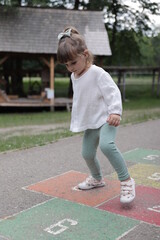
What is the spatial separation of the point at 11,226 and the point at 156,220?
1.27 meters

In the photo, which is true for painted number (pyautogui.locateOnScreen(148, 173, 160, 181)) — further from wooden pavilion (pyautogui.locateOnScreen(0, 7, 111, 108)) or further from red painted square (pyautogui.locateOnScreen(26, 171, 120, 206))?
wooden pavilion (pyautogui.locateOnScreen(0, 7, 111, 108))

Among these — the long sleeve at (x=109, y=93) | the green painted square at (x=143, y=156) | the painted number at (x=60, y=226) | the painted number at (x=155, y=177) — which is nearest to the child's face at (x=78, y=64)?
the long sleeve at (x=109, y=93)

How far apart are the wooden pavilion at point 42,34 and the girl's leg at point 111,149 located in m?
15.6

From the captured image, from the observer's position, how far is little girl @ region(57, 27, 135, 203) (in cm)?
353

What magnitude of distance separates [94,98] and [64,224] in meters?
1.25

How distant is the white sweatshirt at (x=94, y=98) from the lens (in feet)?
11.9

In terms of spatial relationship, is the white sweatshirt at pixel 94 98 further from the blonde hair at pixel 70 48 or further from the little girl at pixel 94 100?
the blonde hair at pixel 70 48

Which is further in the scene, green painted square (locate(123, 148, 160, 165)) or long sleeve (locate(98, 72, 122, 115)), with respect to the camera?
green painted square (locate(123, 148, 160, 165))

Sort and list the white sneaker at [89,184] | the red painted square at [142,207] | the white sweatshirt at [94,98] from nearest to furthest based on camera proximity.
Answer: the red painted square at [142,207] → the white sweatshirt at [94,98] → the white sneaker at [89,184]

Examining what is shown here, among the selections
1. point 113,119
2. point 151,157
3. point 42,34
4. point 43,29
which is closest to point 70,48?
point 113,119

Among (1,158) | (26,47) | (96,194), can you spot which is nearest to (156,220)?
(96,194)

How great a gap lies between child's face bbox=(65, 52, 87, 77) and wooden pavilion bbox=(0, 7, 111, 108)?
15.3 m

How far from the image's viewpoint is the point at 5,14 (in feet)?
65.8

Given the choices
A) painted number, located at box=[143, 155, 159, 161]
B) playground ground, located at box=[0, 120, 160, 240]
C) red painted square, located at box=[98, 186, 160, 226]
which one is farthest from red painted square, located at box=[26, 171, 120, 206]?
painted number, located at box=[143, 155, 159, 161]
